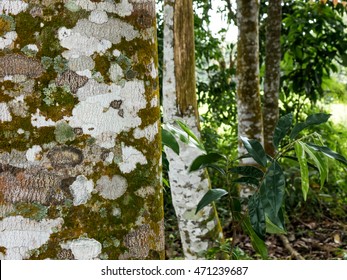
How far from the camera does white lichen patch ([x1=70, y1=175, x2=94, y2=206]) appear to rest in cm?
96

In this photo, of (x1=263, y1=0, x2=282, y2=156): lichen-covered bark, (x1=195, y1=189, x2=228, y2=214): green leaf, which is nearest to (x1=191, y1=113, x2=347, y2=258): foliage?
(x1=195, y1=189, x2=228, y2=214): green leaf

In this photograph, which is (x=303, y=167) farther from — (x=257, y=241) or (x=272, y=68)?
(x=272, y=68)

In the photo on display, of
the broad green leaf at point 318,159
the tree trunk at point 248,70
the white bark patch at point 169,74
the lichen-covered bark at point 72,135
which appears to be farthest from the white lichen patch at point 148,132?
the tree trunk at point 248,70

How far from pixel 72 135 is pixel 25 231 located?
0.18 meters

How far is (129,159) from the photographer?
1.01 metres

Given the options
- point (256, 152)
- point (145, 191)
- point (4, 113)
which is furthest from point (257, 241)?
point (4, 113)

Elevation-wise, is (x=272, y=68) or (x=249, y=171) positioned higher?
(x=272, y=68)

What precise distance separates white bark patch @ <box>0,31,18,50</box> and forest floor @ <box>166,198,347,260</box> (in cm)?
260

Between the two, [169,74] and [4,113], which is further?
[169,74]

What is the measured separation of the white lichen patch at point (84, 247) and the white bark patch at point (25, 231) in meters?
0.04

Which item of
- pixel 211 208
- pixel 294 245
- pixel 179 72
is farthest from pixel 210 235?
pixel 294 245

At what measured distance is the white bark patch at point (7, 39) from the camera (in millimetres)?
985

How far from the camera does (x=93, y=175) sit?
0.97 meters

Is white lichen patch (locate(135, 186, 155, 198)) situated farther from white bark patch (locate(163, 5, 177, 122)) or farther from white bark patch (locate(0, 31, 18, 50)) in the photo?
white bark patch (locate(163, 5, 177, 122))
